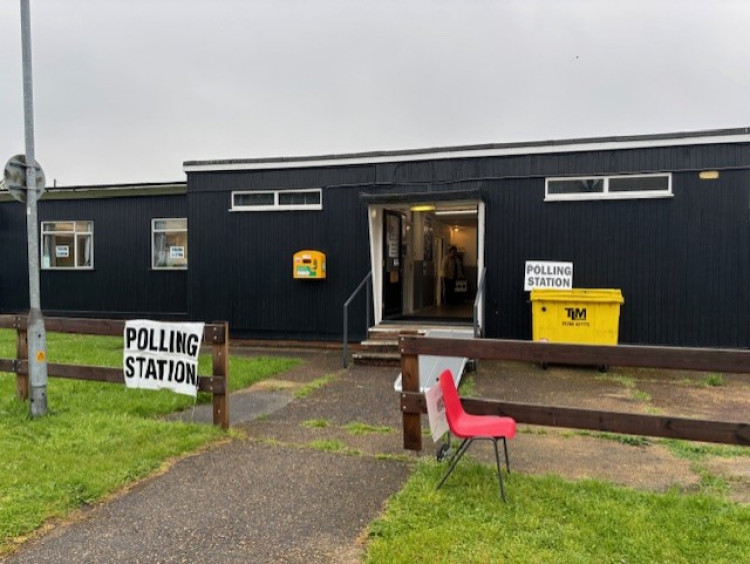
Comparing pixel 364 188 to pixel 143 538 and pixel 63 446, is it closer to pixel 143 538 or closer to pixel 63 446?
pixel 63 446

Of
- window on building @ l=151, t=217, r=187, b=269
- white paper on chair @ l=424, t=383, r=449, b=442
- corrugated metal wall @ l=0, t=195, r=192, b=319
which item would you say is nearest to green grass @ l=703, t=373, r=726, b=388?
white paper on chair @ l=424, t=383, r=449, b=442

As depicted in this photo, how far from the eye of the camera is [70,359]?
30.4 feet

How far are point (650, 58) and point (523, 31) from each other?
Answer: 4.03 meters

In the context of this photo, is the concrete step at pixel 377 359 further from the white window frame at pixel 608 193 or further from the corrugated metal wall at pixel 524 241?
the white window frame at pixel 608 193

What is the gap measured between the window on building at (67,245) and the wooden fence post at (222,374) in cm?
1202

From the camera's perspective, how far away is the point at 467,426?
3.85 meters

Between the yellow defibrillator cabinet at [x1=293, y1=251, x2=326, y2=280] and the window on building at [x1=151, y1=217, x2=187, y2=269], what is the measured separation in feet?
17.0

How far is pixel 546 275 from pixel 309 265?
450cm

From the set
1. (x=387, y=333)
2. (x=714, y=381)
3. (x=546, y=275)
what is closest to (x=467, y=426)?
A: (x=714, y=381)

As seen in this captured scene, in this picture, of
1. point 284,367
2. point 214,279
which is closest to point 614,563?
point 284,367

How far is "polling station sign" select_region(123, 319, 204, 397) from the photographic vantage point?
537cm

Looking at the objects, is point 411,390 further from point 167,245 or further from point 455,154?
point 167,245

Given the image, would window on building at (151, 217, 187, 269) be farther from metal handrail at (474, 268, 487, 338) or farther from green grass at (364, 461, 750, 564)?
green grass at (364, 461, 750, 564)

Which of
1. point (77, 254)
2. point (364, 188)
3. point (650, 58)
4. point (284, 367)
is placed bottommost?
point (284, 367)
